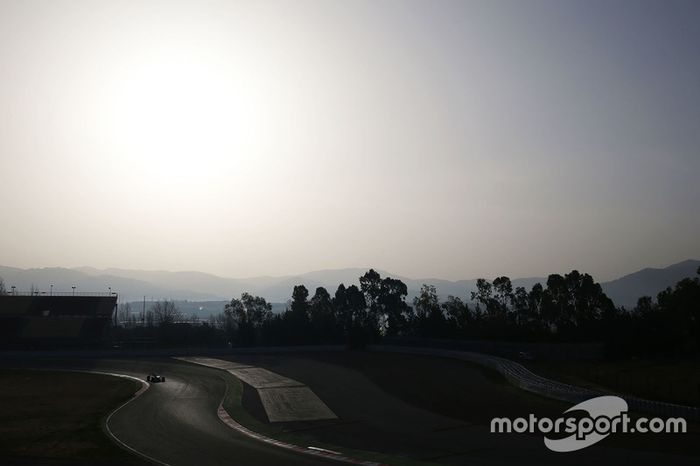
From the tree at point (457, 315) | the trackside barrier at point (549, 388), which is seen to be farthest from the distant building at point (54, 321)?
the trackside barrier at point (549, 388)

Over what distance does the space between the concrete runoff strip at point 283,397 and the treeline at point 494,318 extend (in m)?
32.7

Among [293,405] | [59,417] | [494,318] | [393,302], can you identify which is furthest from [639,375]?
[393,302]

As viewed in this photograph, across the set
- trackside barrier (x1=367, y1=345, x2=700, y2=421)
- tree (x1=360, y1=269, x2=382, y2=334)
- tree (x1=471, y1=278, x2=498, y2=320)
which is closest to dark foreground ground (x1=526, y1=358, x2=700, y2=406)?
trackside barrier (x1=367, y1=345, x2=700, y2=421)

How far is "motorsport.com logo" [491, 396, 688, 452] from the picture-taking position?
89.6 feet

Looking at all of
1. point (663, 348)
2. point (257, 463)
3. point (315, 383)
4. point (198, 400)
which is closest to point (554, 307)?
point (663, 348)

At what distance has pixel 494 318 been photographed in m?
115

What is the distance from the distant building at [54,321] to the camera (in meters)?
105

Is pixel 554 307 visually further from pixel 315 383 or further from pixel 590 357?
pixel 315 383

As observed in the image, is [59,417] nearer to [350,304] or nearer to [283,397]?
[283,397]

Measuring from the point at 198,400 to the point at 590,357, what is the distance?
5023 centimetres

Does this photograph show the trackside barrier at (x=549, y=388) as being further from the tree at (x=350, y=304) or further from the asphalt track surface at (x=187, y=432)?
the tree at (x=350, y=304)

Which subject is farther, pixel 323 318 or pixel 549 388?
pixel 323 318

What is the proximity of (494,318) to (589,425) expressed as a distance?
85.8m

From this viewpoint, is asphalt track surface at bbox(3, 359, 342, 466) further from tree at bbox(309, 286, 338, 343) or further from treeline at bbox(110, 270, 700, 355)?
tree at bbox(309, 286, 338, 343)
